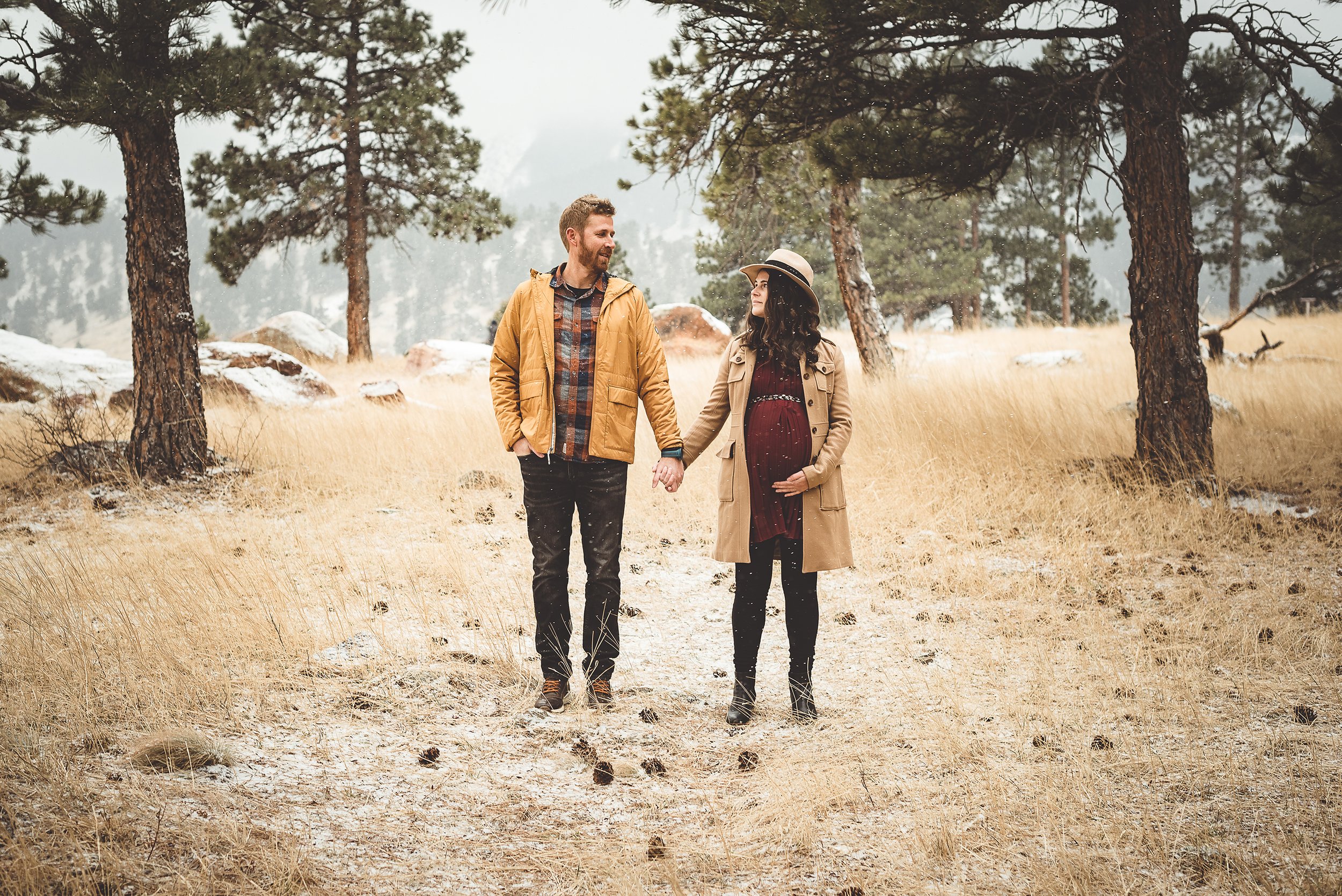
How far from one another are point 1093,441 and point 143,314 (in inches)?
351

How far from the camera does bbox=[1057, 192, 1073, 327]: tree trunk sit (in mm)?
27188

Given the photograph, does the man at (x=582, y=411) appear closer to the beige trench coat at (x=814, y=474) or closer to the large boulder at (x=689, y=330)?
the beige trench coat at (x=814, y=474)

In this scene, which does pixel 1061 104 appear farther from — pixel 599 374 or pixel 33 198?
pixel 33 198

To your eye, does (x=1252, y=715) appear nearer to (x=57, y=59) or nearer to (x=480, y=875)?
(x=480, y=875)

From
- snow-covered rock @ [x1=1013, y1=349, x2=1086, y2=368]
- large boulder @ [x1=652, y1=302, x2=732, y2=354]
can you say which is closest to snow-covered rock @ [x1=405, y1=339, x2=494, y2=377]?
large boulder @ [x1=652, y1=302, x2=732, y2=354]

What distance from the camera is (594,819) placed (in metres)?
2.66

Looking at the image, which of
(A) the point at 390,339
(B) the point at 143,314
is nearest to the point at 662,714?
(B) the point at 143,314

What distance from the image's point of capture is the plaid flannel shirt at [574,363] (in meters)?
3.39

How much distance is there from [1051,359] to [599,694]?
14.2 m

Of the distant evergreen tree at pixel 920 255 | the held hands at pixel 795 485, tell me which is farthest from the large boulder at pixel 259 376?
the distant evergreen tree at pixel 920 255

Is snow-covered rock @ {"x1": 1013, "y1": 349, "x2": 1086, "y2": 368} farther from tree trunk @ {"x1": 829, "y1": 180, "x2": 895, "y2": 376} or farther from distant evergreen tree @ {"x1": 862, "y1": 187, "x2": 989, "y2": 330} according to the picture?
distant evergreen tree @ {"x1": 862, "y1": 187, "x2": 989, "y2": 330}

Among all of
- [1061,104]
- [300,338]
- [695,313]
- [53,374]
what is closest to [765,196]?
[1061,104]

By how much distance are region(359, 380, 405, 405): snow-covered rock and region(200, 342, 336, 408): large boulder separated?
2.82 feet

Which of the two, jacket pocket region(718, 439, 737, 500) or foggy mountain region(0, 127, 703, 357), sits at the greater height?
foggy mountain region(0, 127, 703, 357)
